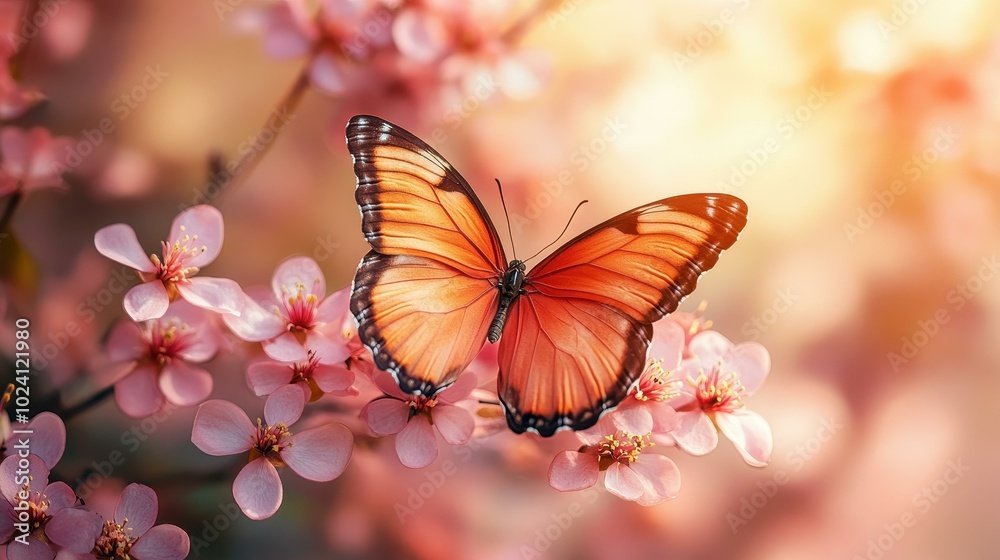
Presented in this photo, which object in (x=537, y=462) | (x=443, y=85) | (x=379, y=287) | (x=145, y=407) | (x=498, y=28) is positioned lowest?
(x=145, y=407)

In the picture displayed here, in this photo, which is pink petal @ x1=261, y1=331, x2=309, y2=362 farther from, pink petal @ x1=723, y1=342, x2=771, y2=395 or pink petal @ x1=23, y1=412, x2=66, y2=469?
pink petal @ x1=723, y1=342, x2=771, y2=395

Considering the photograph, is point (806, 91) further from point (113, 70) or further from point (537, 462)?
point (113, 70)

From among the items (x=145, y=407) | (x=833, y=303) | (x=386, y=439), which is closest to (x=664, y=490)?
(x=386, y=439)

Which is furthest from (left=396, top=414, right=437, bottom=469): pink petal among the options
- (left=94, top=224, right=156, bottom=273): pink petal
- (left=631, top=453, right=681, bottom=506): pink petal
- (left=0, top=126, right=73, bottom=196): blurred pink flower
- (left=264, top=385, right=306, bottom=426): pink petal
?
(left=0, top=126, right=73, bottom=196): blurred pink flower

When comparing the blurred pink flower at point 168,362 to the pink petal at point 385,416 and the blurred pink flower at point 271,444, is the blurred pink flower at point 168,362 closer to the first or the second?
the blurred pink flower at point 271,444

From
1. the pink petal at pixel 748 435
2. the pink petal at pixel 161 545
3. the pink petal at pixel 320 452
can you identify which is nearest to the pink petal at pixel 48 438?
the pink petal at pixel 161 545

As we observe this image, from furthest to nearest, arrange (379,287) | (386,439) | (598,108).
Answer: (598,108)
(386,439)
(379,287)

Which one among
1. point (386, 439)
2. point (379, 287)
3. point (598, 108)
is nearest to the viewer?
point (379, 287)
